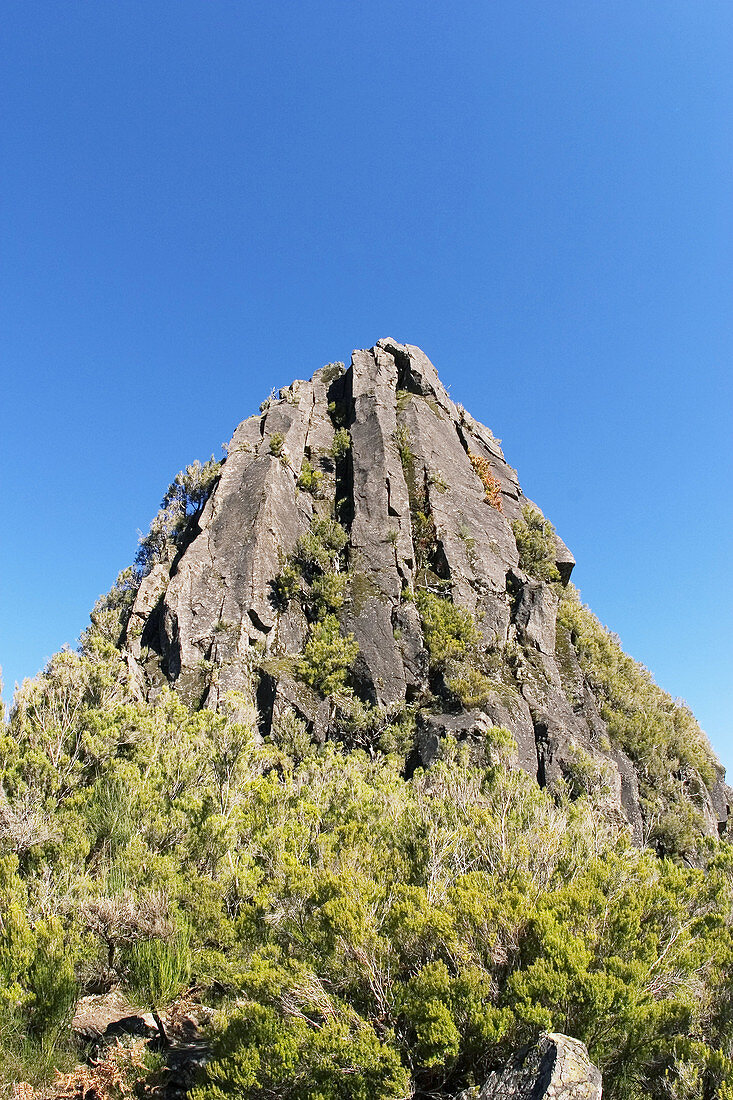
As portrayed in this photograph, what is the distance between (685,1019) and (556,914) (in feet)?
5.17

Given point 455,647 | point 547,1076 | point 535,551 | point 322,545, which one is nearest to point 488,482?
point 535,551

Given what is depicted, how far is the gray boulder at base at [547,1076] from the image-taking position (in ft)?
15.8

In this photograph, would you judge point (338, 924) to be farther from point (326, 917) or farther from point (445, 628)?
point (445, 628)

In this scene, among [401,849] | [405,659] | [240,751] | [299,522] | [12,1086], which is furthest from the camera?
[299,522]

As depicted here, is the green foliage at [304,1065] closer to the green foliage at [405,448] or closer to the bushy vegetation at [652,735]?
the bushy vegetation at [652,735]

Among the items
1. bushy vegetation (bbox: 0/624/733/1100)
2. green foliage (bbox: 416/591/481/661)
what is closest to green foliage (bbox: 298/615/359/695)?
green foliage (bbox: 416/591/481/661)

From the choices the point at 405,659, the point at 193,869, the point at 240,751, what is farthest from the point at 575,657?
the point at 193,869

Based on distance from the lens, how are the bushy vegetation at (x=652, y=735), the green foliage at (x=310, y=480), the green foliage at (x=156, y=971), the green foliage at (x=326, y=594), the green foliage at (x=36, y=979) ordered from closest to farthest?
the green foliage at (x=36, y=979)
the green foliage at (x=156, y=971)
the bushy vegetation at (x=652, y=735)
the green foliage at (x=326, y=594)
the green foliage at (x=310, y=480)

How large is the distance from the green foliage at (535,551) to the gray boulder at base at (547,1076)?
3115cm

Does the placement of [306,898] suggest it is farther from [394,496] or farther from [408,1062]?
[394,496]

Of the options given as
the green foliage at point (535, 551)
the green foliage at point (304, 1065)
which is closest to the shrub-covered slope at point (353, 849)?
the green foliage at point (304, 1065)

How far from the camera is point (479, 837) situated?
949cm

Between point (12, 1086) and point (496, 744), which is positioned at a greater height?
point (496, 744)

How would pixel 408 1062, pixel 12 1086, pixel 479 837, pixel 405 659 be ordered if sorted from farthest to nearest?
pixel 405 659, pixel 479 837, pixel 12 1086, pixel 408 1062
